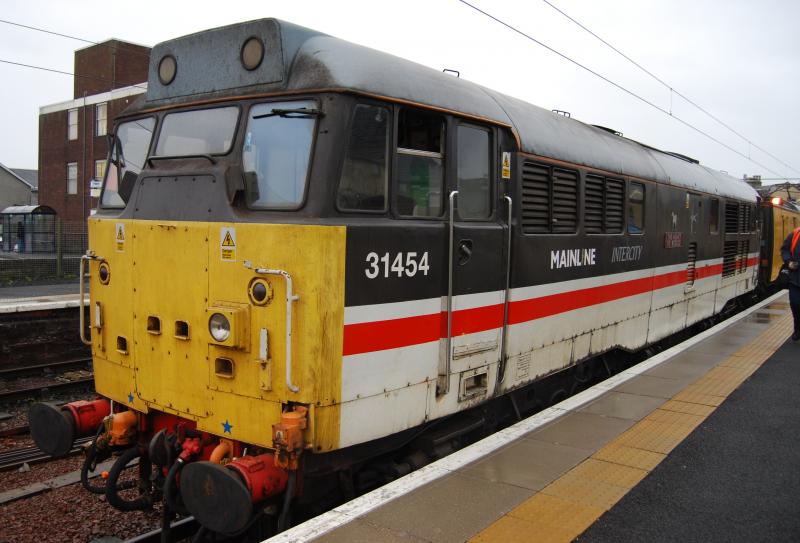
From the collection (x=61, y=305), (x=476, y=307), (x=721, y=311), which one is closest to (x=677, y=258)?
(x=721, y=311)

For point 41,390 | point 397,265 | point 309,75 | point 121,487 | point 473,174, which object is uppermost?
point 309,75

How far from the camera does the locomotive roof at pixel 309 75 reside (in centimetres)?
404

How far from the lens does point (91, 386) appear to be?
930cm

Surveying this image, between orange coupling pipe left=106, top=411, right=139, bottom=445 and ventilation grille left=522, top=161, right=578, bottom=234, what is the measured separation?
3.37m

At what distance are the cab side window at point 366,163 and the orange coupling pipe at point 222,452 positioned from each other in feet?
5.48

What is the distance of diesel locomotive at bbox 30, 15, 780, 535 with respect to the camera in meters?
3.84

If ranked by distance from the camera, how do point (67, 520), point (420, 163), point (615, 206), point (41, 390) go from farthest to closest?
point (41, 390)
point (615, 206)
point (67, 520)
point (420, 163)

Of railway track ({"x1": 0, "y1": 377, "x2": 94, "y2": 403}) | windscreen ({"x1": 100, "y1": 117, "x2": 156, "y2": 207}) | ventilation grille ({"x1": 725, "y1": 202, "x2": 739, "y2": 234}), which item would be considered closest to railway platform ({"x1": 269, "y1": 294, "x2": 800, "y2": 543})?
windscreen ({"x1": 100, "y1": 117, "x2": 156, "y2": 207})

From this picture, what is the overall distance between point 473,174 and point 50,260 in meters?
20.7

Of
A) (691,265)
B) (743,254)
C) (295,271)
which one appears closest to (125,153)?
(295,271)

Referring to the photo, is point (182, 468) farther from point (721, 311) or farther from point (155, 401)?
point (721, 311)

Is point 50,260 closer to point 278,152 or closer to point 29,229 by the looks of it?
point 29,229

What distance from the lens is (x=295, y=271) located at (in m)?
3.78

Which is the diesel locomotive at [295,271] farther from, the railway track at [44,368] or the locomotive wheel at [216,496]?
the railway track at [44,368]
